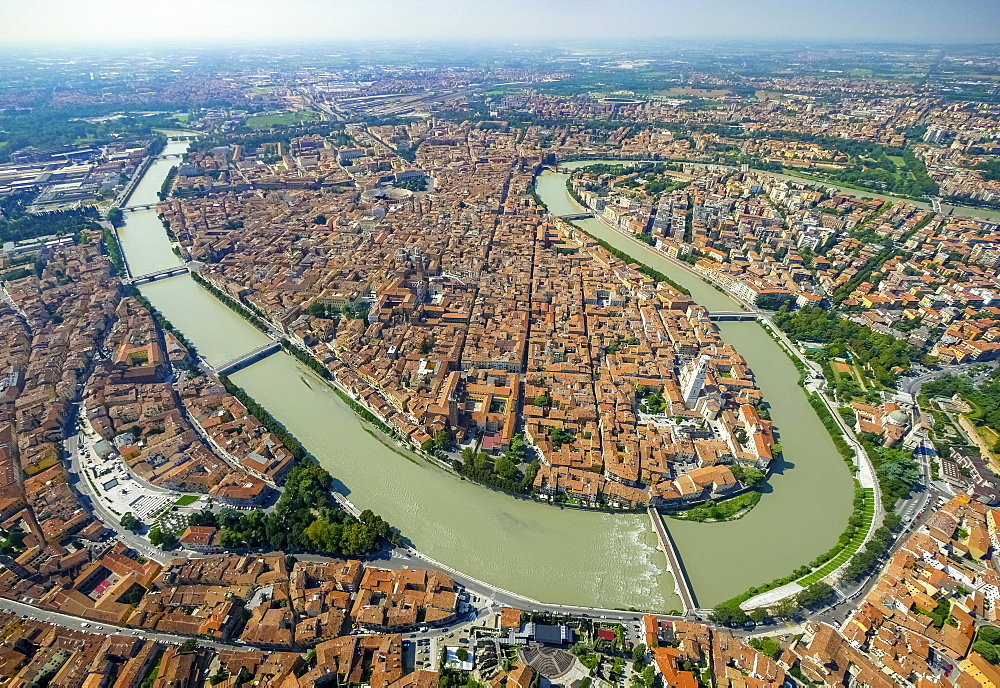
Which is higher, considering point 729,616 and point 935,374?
point 729,616

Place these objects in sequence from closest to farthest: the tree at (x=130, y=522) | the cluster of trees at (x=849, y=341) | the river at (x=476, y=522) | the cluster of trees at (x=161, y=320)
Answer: the river at (x=476, y=522)
the tree at (x=130, y=522)
the cluster of trees at (x=849, y=341)
the cluster of trees at (x=161, y=320)

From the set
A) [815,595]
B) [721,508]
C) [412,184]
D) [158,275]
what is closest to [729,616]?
[815,595]

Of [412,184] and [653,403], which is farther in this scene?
[412,184]

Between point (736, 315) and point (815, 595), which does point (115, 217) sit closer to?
point (736, 315)

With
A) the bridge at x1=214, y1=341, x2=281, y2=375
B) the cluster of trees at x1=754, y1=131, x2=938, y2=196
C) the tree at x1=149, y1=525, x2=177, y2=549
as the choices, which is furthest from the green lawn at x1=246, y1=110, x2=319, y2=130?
the tree at x1=149, y1=525, x2=177, y2=549

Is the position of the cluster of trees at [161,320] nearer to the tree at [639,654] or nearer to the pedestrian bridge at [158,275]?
the pedestrian bridge at [158,275]

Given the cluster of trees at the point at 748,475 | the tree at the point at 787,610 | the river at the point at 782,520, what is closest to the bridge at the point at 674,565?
the river at the point at 782,520
